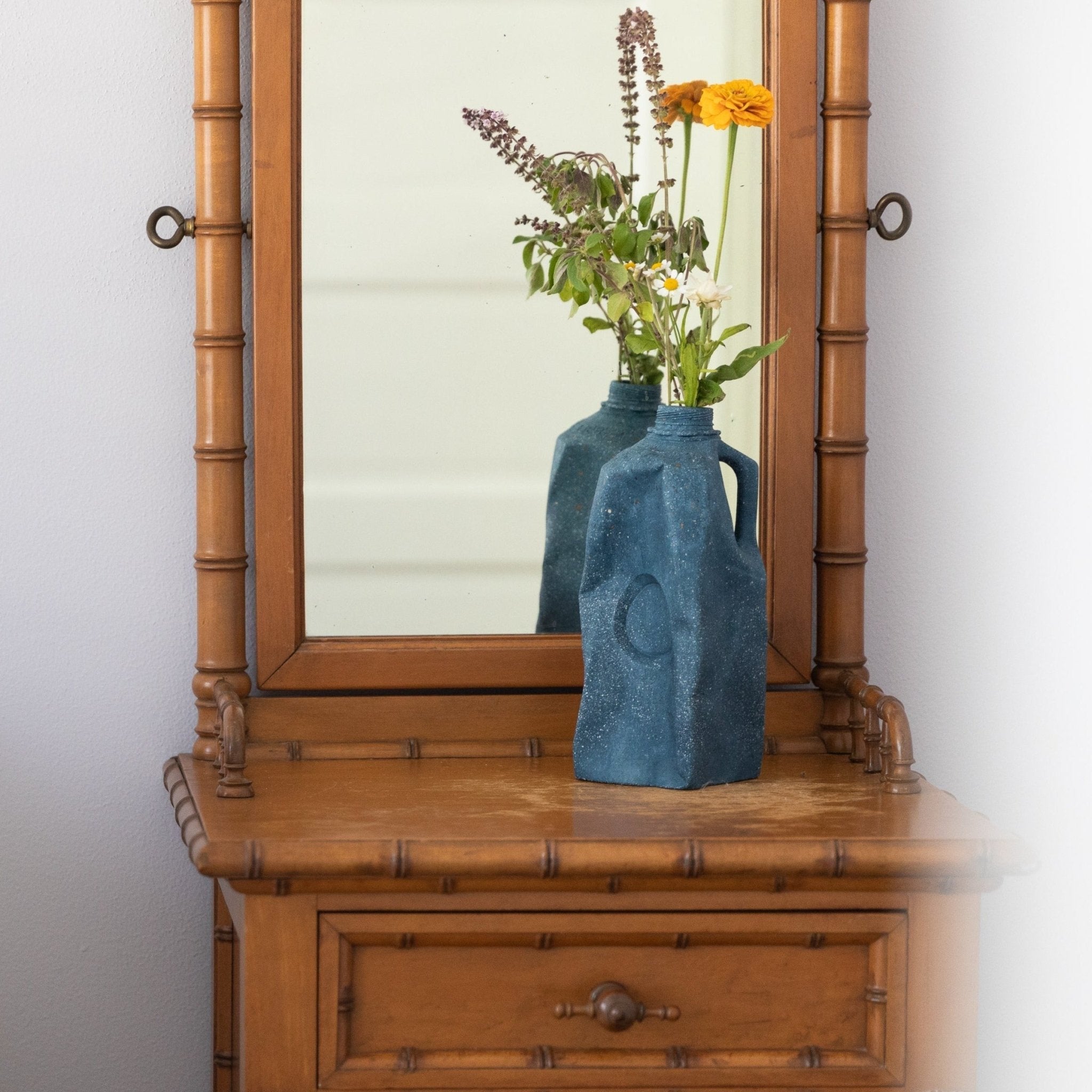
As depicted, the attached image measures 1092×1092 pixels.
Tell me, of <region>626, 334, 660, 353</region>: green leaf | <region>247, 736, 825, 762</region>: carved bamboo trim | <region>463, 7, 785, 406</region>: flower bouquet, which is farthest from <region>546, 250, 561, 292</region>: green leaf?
<region>247, 736, 825, 762</region>: carved bamboo trim

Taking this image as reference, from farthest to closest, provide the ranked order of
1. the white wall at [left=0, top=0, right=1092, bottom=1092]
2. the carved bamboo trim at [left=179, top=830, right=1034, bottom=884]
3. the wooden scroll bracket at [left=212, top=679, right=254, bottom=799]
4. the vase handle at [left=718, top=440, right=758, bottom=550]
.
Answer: the white wall at [left=0, top=0, right=1092, bottom=1092], the vase handle at [left=718, top=440, right=758, bottom=550], the wooden scroll bracket at [left=212, top=679, right=254, bottom=799], the carved bamboo trim at [left=179, top=830, right=1034, bottom=884]

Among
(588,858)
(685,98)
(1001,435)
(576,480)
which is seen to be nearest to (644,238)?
(685,98)

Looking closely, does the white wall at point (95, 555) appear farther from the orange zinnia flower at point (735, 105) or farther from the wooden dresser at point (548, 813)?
the orange zinnia flower at point (735, 105)

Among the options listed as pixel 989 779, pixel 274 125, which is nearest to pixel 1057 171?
pixel 989 779

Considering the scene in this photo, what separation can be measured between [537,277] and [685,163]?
0.18 metres

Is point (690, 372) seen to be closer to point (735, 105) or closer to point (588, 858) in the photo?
point (735, 105)

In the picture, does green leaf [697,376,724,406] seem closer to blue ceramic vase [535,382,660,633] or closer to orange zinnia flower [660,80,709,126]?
blue ceramic vase [535,382,660,633]

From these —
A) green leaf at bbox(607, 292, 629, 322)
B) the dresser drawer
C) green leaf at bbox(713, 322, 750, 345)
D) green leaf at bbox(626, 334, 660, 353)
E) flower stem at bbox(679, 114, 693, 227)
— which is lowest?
the dresser drawer

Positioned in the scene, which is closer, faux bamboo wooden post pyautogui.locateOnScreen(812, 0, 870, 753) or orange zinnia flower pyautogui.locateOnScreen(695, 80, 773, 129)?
orange zinnia flower pyautogui.locateOnScreen(695, 80, 773, 129)

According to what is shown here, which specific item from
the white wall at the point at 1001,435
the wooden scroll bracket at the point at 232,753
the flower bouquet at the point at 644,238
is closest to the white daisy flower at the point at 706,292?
the flower bouquet at the point at 644,238

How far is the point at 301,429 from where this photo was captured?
137 cm

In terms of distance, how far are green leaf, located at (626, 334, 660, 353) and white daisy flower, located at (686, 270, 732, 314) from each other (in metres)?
0.05

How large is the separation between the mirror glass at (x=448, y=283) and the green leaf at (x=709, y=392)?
0.47 feet

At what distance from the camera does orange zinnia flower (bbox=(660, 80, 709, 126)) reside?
1291 millimetres
